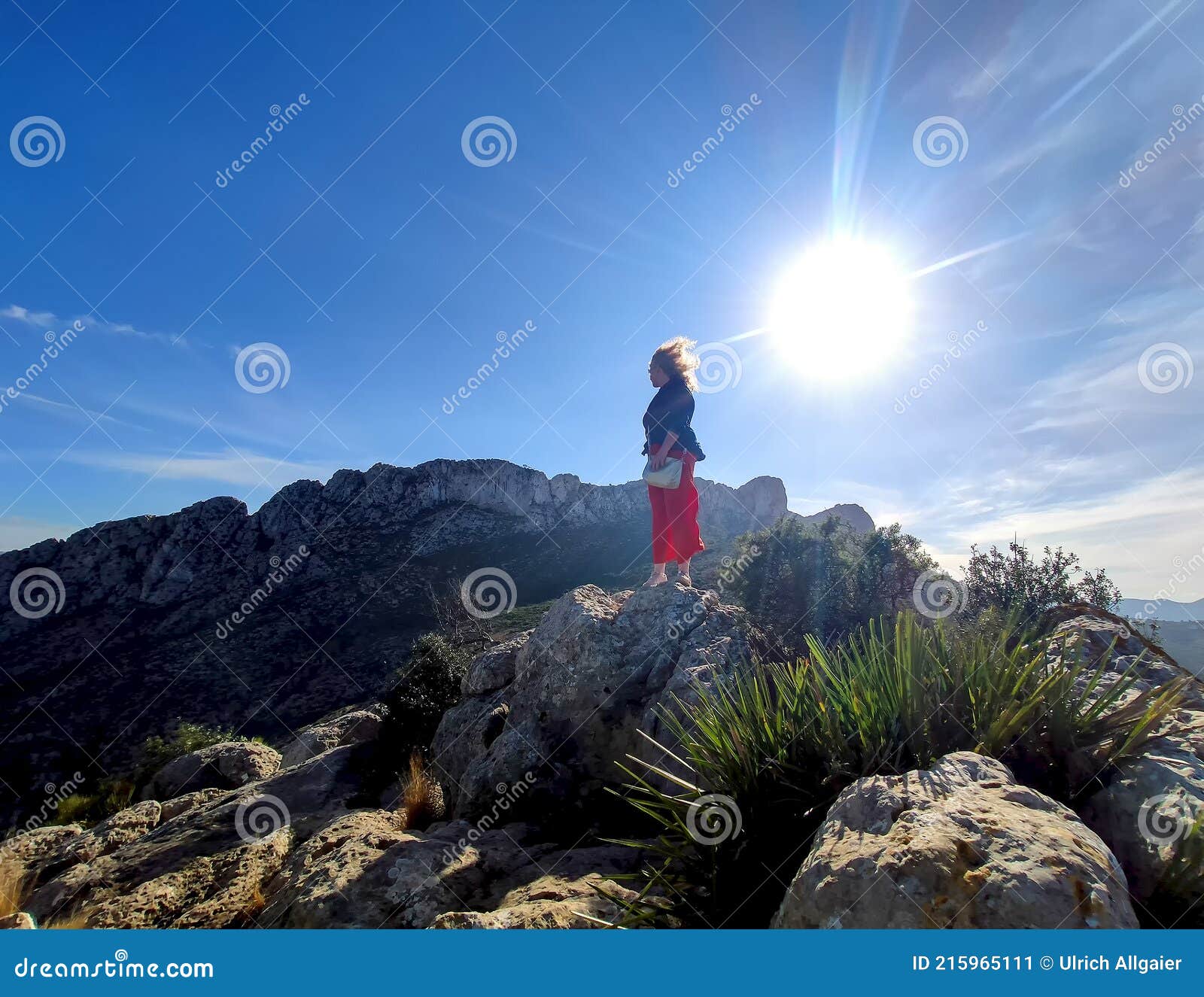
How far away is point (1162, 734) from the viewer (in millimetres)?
2678

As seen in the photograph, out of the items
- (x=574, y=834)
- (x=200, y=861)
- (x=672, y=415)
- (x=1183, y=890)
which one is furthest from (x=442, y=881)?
(x=672, y=415)

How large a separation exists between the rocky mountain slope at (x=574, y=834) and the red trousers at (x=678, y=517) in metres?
0.63

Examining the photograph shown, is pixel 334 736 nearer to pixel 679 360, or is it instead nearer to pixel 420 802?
pixel 420 802

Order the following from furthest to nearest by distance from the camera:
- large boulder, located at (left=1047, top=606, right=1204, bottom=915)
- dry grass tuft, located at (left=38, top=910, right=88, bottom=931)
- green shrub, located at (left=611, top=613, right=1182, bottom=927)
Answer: dry grass tuft, located at (left=38, top=910, right=88, bottom=931), green shrub, located at (left=611, top=613, right=1182, bottom=927), large boulder, located at (left=1047, top=606, right=1204, bottom=915)

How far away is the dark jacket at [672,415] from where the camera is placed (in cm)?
655

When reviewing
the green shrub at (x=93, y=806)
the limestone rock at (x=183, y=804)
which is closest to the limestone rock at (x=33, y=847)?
the limestone rock at (x=183, y=804)

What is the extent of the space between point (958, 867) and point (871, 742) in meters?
1.03

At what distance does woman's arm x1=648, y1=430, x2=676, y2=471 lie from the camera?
6414mm

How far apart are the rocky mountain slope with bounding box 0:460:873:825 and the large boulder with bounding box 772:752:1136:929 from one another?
13.6 meters

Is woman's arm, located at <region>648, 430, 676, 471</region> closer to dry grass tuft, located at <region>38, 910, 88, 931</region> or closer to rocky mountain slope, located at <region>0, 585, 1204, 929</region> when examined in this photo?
rocky mountain slope, located at <region>0, 585, 1204, 929</region>

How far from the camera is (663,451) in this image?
6.43m

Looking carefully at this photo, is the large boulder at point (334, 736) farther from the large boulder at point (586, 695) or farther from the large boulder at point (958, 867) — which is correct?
the large boulder at point (958, 867)

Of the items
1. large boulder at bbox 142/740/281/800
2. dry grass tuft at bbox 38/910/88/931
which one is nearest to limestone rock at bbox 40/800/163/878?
dry grass tuft at bbox 38/910/88/931

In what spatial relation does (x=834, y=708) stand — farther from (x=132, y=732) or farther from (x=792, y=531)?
(x=132, y=732)
